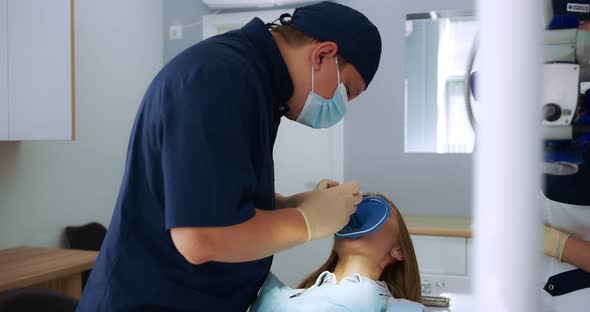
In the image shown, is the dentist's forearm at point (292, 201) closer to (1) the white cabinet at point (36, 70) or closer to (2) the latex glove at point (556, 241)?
(2) the latex glove at point (556, 241)

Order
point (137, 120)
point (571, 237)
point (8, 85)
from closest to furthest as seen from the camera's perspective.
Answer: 1. point (137, 120)
2. point (571, 237)
3. point (8, 85)

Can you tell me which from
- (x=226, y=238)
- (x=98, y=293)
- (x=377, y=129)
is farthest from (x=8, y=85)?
(x=377, y=129)

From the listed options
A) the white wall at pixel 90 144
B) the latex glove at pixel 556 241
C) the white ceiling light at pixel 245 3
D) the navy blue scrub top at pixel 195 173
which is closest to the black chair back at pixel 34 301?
the navy blue scrub top at pixel 195 173

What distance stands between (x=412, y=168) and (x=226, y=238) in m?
3.00

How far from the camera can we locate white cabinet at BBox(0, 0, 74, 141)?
2.60 metres

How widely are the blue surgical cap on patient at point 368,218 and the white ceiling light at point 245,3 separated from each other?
2600 millimetres

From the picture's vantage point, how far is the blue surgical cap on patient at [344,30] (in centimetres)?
121

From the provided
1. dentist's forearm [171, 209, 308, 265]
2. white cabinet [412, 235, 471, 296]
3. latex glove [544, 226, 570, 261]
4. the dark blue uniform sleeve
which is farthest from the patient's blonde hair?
white cabinet [412, 235, 471, 296]

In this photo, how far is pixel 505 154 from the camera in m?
0.35

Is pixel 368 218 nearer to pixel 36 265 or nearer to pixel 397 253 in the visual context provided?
pixel 397 253

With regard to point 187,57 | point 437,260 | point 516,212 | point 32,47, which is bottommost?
point 437,260

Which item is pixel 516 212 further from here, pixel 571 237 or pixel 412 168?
pixel 412 168

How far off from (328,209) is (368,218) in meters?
0.47

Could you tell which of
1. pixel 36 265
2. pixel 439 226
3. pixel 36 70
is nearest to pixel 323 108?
pixel 36 265
